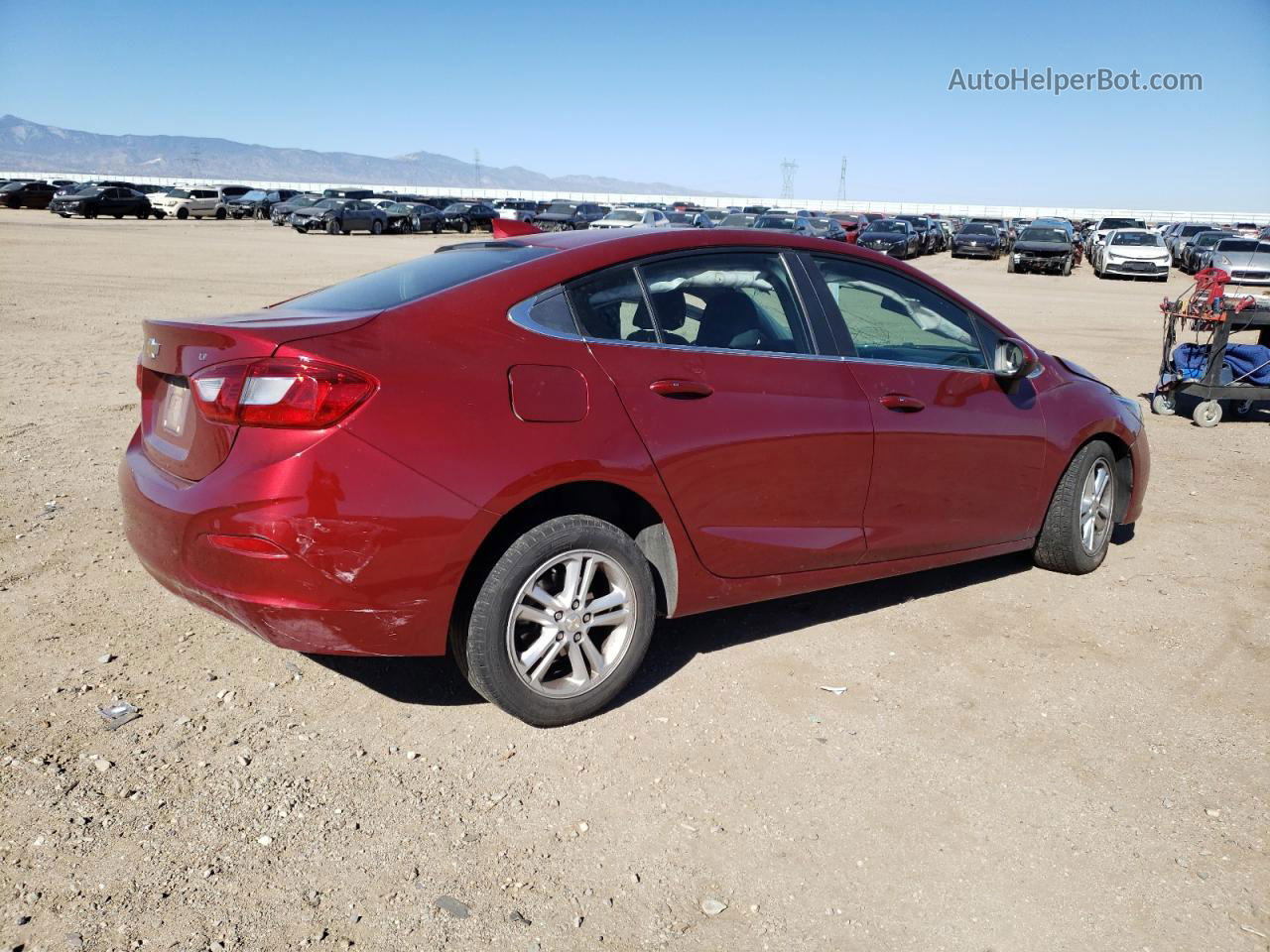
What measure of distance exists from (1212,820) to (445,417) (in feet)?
8.72

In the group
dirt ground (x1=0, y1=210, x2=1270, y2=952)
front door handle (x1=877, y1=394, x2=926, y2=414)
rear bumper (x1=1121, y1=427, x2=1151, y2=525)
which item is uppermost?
front door handle (x1=877, y1=394, x2=926, y2=414)

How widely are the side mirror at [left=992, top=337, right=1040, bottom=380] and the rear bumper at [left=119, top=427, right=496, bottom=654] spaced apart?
2.60 meters

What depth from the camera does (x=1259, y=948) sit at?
2.69 metres

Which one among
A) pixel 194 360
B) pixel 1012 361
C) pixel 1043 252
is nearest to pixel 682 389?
pixel 194 360

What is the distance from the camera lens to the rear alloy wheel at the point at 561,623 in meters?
3.42

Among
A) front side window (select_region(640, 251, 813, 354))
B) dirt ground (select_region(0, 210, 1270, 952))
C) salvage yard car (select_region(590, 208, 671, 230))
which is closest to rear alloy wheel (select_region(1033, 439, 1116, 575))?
dirt ground (select_region(0, 210, 1270, 952))

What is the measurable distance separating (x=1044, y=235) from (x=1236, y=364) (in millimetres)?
27014

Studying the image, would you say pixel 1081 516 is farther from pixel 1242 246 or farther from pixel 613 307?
pixel 1242 246

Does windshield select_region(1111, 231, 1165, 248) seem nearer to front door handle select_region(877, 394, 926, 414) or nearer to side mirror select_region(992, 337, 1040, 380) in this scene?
side mirror select_region(992, 337, 1040, 380)

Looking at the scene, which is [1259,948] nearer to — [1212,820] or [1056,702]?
[1212,820]

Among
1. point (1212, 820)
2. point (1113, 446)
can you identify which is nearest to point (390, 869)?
point (1212, 820)

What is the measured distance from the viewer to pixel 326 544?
314cm

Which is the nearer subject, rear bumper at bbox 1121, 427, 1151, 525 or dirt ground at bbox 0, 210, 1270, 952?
dirt ground at bbox 0, 210, 1270, 952

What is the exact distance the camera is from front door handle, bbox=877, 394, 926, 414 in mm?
4301
